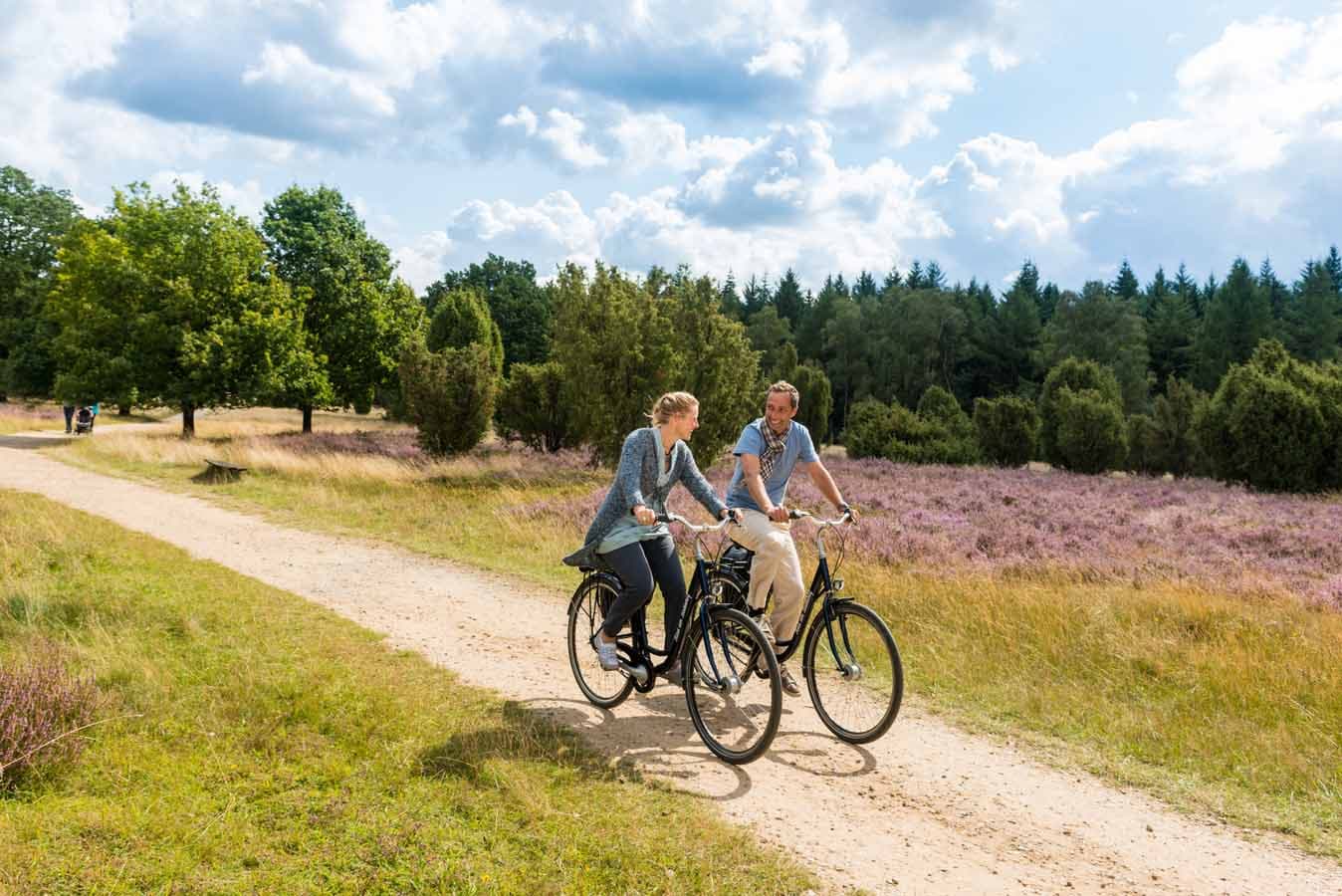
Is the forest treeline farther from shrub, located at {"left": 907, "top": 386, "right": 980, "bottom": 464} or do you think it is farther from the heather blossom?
the heather blossom

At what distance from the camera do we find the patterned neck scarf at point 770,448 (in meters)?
6.32

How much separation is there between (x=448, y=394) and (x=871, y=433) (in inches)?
698

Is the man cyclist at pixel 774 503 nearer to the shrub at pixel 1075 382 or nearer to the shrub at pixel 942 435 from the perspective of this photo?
the shrub at pixel 942 435

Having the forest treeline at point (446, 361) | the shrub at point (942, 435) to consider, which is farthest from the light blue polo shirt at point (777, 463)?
the shrub at point (942, 435)

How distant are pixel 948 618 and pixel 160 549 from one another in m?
10.1

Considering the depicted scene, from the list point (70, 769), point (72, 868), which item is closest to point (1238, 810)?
point (72, 868)

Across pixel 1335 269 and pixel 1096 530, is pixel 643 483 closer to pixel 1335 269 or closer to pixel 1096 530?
pixel 1096 530

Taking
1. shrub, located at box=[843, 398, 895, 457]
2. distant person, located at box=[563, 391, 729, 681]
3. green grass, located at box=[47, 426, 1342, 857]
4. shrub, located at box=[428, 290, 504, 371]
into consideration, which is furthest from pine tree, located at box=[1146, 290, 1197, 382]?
distant person, located at box=[563, 391, 729, 681]

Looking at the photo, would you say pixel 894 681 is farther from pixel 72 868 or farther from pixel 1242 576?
pixel 1242 576

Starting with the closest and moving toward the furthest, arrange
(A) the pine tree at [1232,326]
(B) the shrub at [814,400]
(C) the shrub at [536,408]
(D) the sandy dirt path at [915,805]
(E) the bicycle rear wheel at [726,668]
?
1. (D) the sandy dirt path at [915,805]
2. (E) the bicycle rear wheel at [726,668]
3. (C) the shrub at [536,408]
4. (B) the shrub at [814,400]
5. (A) the pine tree at [1232,326]

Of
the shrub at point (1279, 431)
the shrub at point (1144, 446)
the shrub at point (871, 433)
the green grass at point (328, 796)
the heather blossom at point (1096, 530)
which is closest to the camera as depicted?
the green grass at point (328, 796)

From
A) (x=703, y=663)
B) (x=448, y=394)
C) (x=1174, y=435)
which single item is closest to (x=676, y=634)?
(x=703, y=663)

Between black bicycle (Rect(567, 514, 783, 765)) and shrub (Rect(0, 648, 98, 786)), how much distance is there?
10.5ft

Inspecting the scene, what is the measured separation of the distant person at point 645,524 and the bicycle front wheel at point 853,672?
1.00 meters
